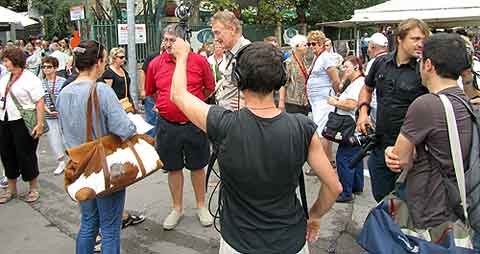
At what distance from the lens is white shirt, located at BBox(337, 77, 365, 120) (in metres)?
4.98

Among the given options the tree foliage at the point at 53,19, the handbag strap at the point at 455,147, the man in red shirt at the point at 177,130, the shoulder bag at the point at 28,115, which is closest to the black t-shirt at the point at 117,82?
the shoulder bag at the point at 28,115

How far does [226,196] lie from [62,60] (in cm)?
1180

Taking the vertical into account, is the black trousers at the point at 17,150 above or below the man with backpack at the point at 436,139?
below

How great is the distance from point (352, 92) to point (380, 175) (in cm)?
165

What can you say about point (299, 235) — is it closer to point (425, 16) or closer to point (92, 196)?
point (92, 196)

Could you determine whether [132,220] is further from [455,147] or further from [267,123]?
[455,147]

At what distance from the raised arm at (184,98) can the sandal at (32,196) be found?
4.00m

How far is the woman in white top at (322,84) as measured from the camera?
5.90 meters

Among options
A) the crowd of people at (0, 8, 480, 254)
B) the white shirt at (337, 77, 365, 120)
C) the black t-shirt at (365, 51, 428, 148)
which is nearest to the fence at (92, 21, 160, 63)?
the crowd of people at (0, 8, 480, 254)

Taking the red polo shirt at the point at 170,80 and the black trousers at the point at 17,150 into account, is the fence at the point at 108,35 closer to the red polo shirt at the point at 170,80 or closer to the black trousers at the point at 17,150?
the black trousers at the point at 17,150

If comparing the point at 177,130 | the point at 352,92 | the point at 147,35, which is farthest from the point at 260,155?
the point at 147,35

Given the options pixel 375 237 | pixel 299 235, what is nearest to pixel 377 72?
pixel 375 237

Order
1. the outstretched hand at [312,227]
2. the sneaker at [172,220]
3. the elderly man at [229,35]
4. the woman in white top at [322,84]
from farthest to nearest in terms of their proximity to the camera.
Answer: the woman in white top at [322,84] < the sneaker at [172,220] < the elderly man at [229,35] < the outstretched hand at [312,227]

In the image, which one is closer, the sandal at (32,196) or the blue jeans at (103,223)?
the blue jeans at (103,223)
